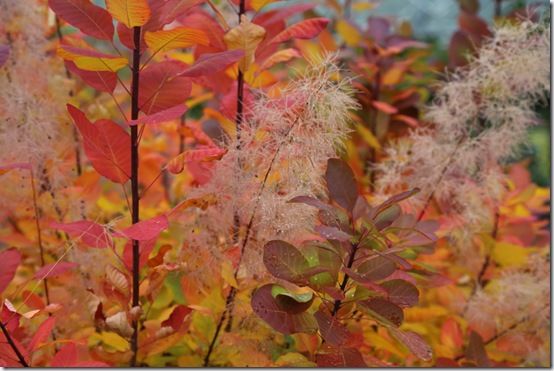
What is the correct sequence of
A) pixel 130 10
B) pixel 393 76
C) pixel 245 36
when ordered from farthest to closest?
pixel 393 76
pixel 245 36
pixel 130 10

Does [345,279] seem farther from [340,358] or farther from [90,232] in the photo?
[90,232]

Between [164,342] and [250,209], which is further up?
[250,209]

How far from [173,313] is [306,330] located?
0.20 m

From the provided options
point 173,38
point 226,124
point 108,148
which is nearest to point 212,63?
point 173,38

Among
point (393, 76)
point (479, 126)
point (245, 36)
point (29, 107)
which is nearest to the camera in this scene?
point (245, 36)

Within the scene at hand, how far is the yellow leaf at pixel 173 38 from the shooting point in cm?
73

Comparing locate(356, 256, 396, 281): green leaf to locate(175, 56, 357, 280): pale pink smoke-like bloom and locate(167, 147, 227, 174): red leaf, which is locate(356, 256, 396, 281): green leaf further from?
locate(167, 147, 227, 174): red leaf

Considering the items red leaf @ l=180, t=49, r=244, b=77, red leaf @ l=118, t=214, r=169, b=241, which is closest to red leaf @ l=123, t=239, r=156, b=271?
red leaf @ l=118, t=214, r=169, b=241

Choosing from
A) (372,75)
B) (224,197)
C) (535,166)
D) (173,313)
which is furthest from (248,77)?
(535,166)

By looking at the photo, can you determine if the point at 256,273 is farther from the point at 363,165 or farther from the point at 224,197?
the point at 363,165

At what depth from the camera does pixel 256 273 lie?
0.84 m

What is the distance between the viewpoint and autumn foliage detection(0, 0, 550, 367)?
0.74m

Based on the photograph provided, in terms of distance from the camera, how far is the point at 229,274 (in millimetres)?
797

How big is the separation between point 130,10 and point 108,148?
16 centimetres
